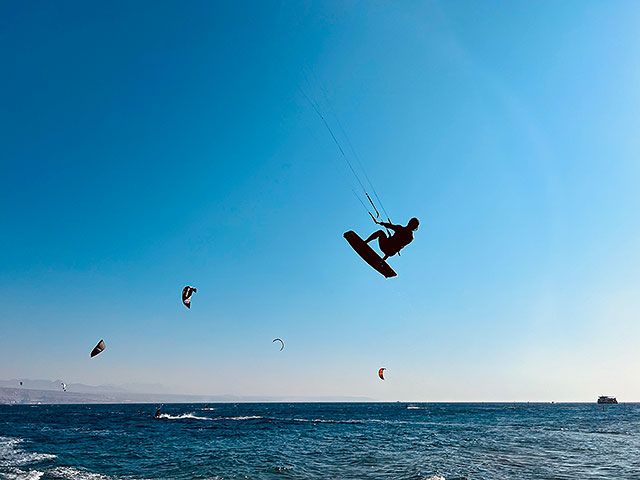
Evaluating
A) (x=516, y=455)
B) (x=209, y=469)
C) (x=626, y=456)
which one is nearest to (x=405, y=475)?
(x=209, y=469)

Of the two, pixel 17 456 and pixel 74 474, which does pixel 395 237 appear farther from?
pixel 17 456

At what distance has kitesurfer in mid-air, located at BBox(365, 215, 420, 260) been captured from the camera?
9.34m

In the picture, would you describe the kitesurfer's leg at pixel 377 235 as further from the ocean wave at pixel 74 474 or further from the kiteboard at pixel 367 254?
the ocean wave at pixel 74 474

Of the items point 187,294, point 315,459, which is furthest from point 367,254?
point 315,459

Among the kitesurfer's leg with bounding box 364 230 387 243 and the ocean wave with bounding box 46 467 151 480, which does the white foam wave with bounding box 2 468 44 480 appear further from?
the kitesurfer's leg with bounding box 364 230 387 243

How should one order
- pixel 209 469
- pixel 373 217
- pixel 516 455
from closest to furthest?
pixel 373 217, pixel 209 469, pixel 516 455

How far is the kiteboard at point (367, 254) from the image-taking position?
11000 millimetres

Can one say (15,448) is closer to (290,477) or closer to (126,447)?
(126,447)

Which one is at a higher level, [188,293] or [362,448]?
[188,293]

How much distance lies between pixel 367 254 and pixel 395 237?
1.71 m

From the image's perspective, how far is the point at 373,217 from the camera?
31.0ft

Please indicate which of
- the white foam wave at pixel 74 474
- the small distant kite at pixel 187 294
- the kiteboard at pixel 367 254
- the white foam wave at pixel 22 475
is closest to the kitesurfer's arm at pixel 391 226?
the kiteboard at pixel 367 254

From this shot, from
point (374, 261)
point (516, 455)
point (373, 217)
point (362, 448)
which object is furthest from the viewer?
point (362, 448)

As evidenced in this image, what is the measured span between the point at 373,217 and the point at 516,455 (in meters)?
24.2
